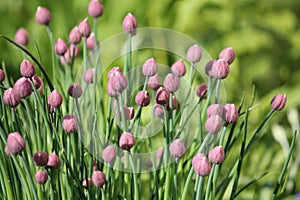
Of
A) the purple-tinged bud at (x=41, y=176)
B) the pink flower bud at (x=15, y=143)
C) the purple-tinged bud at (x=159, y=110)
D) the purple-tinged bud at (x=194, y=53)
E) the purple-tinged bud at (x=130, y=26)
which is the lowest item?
the purple-tinged bud at (x=41, y=176)

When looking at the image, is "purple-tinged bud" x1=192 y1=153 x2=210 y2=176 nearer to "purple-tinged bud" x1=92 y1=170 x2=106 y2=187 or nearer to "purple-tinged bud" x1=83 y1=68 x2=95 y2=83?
"purple-tinged bud" x1=92 y1=170 x2=106 y2=187

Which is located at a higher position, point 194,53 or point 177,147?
point 194,53

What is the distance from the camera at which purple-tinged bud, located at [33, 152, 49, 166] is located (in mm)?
769

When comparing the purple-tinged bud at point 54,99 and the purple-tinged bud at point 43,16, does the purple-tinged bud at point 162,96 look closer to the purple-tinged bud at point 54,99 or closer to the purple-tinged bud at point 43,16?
the purple-tinged bud at point 54,99

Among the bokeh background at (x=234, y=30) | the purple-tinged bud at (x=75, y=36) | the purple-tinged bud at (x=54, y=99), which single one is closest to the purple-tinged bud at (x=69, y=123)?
the purple-tinged bud at (x=54, y=99)

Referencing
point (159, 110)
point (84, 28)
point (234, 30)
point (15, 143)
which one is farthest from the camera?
point (234, 30)

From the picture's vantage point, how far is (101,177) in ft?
2.60

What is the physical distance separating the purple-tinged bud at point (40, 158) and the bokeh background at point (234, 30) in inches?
45.0

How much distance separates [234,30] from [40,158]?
1410 mm

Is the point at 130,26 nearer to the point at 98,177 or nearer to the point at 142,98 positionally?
the point at 142,98

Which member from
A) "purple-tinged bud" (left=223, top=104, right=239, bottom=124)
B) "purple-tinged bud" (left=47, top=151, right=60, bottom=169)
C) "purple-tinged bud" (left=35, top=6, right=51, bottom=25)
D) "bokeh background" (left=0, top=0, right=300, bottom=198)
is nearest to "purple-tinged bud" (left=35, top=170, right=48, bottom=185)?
"purple-tinged bud" (left=47, top=151, right=60, bottom=169)

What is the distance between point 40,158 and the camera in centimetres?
77

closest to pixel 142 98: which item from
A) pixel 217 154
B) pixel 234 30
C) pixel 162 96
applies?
pixel 162 96

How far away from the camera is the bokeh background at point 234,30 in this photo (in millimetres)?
1988
